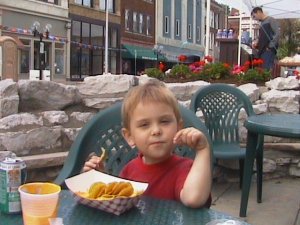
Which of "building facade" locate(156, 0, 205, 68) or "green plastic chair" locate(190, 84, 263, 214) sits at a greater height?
"building facade" locate(156, 0, 205, 68)

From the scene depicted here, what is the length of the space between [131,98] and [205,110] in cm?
257

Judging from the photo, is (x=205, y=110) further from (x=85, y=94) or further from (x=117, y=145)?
(x=117, y=145)

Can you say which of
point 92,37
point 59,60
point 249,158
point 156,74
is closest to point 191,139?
point 249,158

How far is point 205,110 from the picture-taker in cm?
425

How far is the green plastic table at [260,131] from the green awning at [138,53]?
34.7 meters

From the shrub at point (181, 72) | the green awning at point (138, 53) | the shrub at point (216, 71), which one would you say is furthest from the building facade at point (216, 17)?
the shrub at point (216, 71)

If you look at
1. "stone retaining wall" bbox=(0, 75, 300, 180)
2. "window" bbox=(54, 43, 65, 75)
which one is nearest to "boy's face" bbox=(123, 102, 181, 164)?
"stone retaining wall" bbox=(0, 75, 300, 180)

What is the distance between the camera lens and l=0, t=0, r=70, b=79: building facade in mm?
27077

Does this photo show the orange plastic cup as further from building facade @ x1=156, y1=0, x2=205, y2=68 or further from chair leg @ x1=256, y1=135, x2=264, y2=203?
building facade @ x1=156, y1=0, x2=205, y2=68

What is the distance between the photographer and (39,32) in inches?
1136

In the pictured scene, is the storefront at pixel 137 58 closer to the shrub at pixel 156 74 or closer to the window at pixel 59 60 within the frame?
the window at pixel 59 60

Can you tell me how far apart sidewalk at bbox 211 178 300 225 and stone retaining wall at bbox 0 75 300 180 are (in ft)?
0.64

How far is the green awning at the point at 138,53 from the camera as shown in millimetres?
38269

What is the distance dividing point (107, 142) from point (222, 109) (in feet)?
7.38
